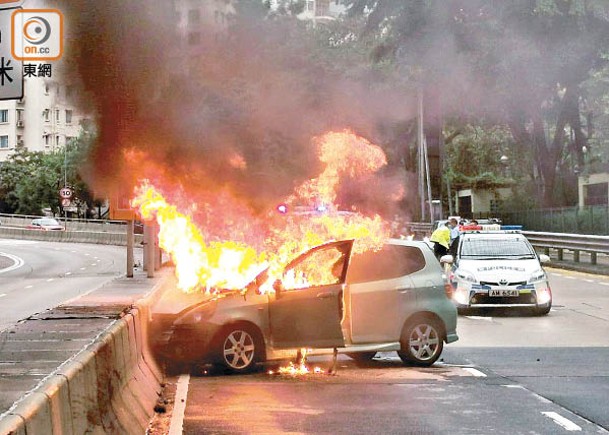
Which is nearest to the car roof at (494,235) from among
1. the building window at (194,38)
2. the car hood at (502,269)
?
the car hood at (502,269)

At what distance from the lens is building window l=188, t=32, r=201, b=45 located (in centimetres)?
1256

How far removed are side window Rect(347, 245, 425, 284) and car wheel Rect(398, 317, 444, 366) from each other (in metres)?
0.61

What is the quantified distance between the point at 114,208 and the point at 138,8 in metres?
9.14

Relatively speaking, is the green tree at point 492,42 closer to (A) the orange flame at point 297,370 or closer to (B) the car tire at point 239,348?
(A) the orange flame at point 297,370

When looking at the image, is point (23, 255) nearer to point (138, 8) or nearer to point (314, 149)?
point (314, 149)

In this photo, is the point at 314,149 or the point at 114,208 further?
the point at 114,208

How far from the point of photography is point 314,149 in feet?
50.3

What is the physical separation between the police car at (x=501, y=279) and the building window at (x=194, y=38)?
6.57 metres

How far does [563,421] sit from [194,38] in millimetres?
6949

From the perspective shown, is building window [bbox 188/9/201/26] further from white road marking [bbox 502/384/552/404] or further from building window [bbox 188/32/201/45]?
white road marking [bbox 502/384/552/404]

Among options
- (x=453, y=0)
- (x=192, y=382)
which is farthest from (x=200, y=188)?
(x=453, y=0)

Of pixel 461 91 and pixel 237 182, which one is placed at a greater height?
pixel 461 91

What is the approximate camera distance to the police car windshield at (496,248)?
18.2m

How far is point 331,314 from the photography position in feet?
35.1
